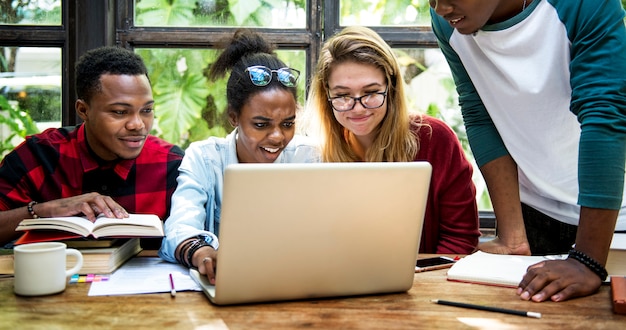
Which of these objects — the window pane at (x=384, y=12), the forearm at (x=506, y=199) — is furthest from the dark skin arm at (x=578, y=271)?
the window pane at (x=384, y=12)

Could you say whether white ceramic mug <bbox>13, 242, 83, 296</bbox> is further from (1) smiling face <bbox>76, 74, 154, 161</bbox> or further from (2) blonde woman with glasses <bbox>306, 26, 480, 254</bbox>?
(2) blonde woman with glasses <bbox>306, 26, 480, 254</bbox>

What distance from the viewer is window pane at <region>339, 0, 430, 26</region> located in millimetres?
2682

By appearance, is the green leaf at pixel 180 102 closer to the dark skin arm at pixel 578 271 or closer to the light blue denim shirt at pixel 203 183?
the light blue denim shirt at pixel 203 183

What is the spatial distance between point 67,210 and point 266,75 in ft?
2.24

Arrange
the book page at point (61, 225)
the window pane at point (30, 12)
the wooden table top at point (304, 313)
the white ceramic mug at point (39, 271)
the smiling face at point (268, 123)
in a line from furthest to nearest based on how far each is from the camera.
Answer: the window pane at point (30, 12) → the smiling face at point (268, 123) → the book page at point (61, 225) → the white ceramic mug at point (39, 271) → the wooden table top at point (304, 313)

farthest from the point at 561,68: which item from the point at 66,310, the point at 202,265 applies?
the point at 66,310

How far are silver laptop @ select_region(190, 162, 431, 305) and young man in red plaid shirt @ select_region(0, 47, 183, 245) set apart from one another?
876 mm

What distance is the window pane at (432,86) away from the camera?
2.69 metres

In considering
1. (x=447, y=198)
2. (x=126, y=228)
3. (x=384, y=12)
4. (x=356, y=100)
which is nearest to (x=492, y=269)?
(x=447, y=198)

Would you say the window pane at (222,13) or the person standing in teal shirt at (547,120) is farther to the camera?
the window pane at (222,13)

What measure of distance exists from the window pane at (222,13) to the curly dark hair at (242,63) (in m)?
0.48

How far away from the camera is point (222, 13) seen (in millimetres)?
2693

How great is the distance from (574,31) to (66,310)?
4.05ft

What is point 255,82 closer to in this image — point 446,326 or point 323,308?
point 323,308
